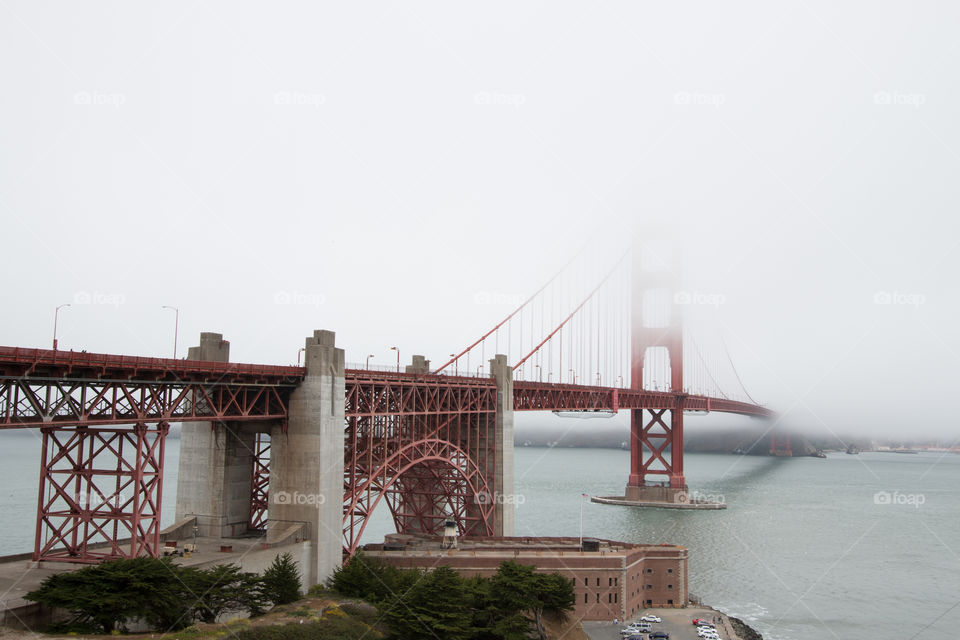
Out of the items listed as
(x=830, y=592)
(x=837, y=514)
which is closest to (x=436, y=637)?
(x=830, y=592)

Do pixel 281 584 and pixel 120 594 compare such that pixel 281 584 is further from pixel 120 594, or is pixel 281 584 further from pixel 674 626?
pixel 674 626

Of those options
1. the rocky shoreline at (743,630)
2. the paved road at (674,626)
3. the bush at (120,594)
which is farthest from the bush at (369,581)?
the rocky shoreline at (743,630)

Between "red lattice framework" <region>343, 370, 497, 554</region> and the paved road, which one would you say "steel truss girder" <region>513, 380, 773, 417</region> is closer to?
"red lattice framework" <region>343, 370, 497, 554</region>

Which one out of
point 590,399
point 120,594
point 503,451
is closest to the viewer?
point 120,594

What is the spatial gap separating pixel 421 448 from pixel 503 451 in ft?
29.9

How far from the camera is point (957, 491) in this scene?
413 ft

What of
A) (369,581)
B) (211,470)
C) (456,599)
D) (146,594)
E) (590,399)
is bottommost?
(456,599)

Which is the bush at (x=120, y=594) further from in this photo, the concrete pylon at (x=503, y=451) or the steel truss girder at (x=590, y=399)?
the steel truss girder at (x=590, y=399)

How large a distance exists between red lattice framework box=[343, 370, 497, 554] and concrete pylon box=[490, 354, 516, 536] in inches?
16.9

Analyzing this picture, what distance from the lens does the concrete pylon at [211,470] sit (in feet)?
110

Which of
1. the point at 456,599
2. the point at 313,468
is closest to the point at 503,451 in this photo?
the point at 313,468

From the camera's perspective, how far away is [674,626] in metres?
36.0

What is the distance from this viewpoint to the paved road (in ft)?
113

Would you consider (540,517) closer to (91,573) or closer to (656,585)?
(656,585)
